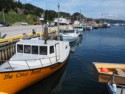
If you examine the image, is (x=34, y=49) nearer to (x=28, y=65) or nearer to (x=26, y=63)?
(x=26, y=63)

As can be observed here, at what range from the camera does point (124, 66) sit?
19.4m

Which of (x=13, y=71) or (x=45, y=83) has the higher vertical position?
(x=13, y=71)

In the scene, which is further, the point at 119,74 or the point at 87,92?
the point at 87,92

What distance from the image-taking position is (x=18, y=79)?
16547 millimetres

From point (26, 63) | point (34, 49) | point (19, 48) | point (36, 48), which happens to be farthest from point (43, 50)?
point (26, 63)

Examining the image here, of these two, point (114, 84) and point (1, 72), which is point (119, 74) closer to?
point (114, 84)

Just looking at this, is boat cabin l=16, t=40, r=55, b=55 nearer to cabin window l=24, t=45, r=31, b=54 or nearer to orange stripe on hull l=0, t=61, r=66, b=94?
cabin window l=24, t=45, r=31, b=54

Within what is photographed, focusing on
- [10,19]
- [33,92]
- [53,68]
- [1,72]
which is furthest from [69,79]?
[10,19]

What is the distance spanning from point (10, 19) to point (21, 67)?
229ft

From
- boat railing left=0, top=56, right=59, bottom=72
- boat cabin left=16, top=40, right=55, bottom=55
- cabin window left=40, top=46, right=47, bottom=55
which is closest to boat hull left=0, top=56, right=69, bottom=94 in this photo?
boat railing left=0, top=56, right=59, bottom=72

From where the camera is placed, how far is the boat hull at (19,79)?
51.6 ft

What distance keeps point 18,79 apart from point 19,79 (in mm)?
97

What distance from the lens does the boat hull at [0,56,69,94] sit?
1572 centimetres

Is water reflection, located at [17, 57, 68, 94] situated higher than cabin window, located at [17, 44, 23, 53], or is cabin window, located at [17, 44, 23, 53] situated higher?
cabin window, located at [17, 44, 23, 53]
